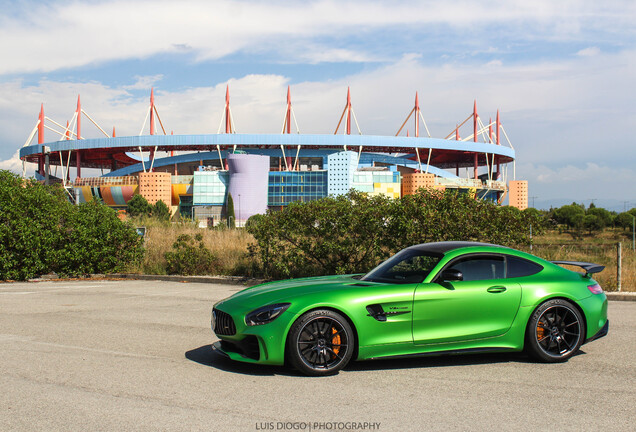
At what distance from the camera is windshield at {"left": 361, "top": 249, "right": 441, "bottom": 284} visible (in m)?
6.13

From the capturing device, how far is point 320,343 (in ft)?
18.2

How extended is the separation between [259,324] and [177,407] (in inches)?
48.1

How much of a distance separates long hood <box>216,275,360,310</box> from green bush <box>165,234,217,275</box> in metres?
10.1

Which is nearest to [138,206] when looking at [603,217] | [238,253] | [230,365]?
[603,217]

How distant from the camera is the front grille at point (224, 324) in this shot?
18.8 feet

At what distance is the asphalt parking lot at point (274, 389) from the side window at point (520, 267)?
0.96 metres

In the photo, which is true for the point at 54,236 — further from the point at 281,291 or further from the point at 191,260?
the point at 281,291

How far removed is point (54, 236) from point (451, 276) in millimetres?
13625

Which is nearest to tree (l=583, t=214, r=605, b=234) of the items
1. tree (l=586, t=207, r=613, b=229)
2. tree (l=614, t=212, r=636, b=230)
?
tree (l=586, t=207, r=613, b=229)

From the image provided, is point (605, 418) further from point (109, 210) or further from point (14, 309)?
point (109, 210)

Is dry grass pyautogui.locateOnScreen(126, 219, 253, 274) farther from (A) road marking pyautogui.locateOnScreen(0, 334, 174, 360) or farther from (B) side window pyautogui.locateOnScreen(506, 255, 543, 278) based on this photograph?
(B) side window pyautogui.locateOnScreen(506, 255, 543, 278)

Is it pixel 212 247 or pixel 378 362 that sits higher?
pixel 212 247

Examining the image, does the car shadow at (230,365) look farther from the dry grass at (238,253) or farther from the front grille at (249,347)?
the dry grass at (238,253)

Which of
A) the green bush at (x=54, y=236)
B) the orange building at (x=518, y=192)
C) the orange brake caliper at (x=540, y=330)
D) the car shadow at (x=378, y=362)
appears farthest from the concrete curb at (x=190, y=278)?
the orange building at (x=518, y=192)
